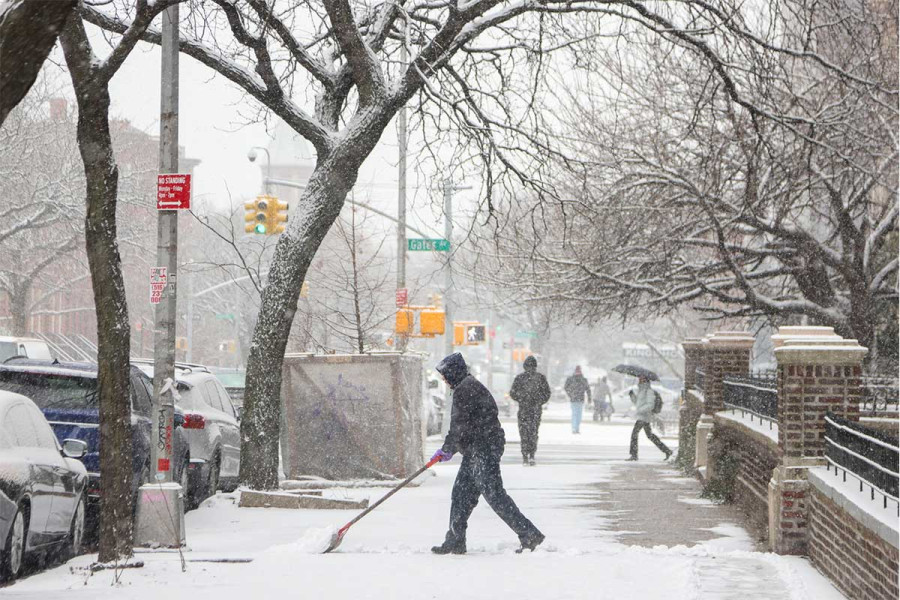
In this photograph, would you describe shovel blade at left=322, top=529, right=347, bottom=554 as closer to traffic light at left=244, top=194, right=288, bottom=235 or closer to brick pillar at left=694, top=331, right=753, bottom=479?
brick pillar at left=694, top=331, right=753, bottom=479

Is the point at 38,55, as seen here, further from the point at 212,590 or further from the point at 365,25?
the point at 365,25

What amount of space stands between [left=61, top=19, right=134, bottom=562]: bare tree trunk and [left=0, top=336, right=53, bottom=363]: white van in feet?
50.4

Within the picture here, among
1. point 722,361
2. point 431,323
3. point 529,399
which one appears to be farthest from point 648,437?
point 431,323

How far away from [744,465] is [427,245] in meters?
13.6

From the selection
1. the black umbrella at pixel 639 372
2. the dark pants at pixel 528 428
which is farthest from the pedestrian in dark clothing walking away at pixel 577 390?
the dark pants at pixel 528 428

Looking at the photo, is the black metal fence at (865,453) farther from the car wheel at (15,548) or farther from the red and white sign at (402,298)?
the red and white sign at (402,298)

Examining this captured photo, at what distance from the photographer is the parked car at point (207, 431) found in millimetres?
14297

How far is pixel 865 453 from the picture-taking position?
849cm

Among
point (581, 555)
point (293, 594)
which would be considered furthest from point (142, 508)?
point (581, 555)

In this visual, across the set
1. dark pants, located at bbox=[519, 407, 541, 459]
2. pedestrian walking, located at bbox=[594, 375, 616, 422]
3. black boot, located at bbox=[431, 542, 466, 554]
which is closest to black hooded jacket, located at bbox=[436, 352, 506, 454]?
black boot, located at bbox=[431, 542, 466, 554]

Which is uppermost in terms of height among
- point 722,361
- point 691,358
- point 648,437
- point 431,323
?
point 431,323

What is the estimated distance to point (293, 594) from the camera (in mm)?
8562

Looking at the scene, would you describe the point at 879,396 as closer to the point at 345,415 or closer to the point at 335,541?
the point at 345,415

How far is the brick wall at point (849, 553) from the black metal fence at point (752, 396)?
2601 mm
